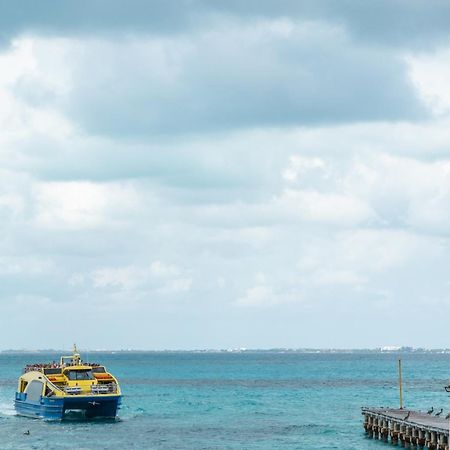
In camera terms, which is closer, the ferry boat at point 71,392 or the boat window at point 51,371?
the ferry boat at point 71,392

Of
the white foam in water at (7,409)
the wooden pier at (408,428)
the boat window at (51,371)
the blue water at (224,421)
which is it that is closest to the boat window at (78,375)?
the boat window at (51,371)

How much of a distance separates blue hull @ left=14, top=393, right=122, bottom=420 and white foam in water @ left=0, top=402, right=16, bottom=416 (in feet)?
38.7

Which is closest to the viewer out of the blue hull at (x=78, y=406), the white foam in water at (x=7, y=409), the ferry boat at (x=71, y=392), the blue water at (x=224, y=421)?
the blue water at (x=224, y=421)

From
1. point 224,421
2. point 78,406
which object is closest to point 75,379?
point 78,406

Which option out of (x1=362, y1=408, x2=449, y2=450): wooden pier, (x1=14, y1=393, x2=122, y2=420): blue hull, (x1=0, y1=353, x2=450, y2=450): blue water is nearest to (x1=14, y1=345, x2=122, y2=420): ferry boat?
(x1=14, y1=393, x2=122, y2=420): blue hull

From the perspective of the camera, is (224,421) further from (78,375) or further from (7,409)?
(7,409)

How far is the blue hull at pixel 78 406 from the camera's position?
3413 inches

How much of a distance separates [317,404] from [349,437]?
3709 centimetres

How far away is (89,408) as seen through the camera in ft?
289

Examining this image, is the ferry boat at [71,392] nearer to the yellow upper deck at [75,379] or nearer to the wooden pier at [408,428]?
the yellow upper deck at [75,379]

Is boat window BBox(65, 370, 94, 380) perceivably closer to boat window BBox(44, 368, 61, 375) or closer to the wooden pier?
boat window BBox(44, 368, 61, 375)

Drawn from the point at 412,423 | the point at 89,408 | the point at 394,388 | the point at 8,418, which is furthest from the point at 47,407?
the point at 394,388

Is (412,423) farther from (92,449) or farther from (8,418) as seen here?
(8,418)

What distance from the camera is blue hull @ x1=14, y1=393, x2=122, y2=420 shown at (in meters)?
86.7
